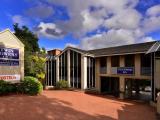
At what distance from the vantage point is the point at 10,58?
68.5ft

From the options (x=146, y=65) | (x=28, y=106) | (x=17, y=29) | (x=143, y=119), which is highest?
(x=17, y=29)

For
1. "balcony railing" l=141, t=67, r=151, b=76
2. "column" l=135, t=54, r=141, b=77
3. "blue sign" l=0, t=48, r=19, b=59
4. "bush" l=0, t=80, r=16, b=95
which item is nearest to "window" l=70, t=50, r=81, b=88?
"column" l=135, t=54, r=141, b=77

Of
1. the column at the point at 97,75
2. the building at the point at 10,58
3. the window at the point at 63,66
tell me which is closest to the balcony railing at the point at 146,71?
the column at the point at 97,75

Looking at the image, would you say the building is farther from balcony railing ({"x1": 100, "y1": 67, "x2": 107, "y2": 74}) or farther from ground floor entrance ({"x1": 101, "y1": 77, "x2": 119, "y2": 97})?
ground floor entrance ({"x1": 101, "y1": 77, "x2": 119, "y2": 97})

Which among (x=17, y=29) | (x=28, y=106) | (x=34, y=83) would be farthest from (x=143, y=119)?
(x=17, y=29)

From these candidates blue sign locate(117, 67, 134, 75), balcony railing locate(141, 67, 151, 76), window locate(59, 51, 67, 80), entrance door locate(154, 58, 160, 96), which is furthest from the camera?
window locate(59, 51, 67, 80)

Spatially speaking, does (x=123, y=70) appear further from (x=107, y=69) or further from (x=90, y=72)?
(x=90, y=72)

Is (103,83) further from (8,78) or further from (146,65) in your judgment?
(8,78)

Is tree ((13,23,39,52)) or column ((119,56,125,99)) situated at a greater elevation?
tree ((13,23,39,52))

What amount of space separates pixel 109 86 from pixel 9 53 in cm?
1600

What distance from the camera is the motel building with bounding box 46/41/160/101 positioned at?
23.3m

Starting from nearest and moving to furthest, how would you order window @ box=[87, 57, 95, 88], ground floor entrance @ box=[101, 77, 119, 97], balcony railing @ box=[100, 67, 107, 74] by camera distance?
1. balcony railing @ box=[100, 67, 107, 74]
2. window @ box=[87, 57, 95, 88]
3. ground floor entrance @ box=[101, 77, 119, 97]

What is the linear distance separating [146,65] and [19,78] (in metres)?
14.7

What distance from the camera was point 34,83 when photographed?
20219mm
